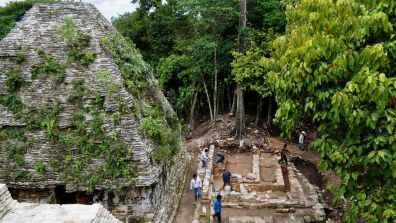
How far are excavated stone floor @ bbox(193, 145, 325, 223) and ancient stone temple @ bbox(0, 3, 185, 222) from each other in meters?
2.34

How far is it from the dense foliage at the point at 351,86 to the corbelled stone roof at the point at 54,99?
18.5 feet

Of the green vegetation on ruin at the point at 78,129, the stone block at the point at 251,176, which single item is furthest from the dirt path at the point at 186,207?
the stone block at the point at 251,176

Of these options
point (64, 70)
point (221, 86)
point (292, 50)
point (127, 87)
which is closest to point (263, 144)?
point (221, 86)

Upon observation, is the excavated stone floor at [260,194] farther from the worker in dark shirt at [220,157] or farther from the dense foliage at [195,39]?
the dense foliage at [195,39]

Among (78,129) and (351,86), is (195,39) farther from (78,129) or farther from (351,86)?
(351,86)

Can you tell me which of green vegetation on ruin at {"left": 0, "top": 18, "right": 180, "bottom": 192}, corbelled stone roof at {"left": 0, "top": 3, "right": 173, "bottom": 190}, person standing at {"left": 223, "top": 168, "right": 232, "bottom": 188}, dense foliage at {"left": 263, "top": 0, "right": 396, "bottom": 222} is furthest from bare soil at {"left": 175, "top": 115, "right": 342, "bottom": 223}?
dense foliage at {"left": 263, "top": 0, "right": 396, "bottom": 222}

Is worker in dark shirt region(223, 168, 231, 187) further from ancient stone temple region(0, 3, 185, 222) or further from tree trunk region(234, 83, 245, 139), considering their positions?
tree trunk region(234, 83, 245, 139)

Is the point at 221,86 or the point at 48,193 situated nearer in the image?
the point at 48,193

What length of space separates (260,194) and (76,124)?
7.95 metres

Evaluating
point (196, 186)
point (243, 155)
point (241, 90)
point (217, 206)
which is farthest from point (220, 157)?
point (217, 206)

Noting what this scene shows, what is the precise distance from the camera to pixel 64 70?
1295 centimetres

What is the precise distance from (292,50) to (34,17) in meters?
9.95

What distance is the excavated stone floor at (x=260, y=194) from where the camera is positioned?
46.7ft

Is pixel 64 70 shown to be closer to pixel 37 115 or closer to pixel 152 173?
pixel 37 115
